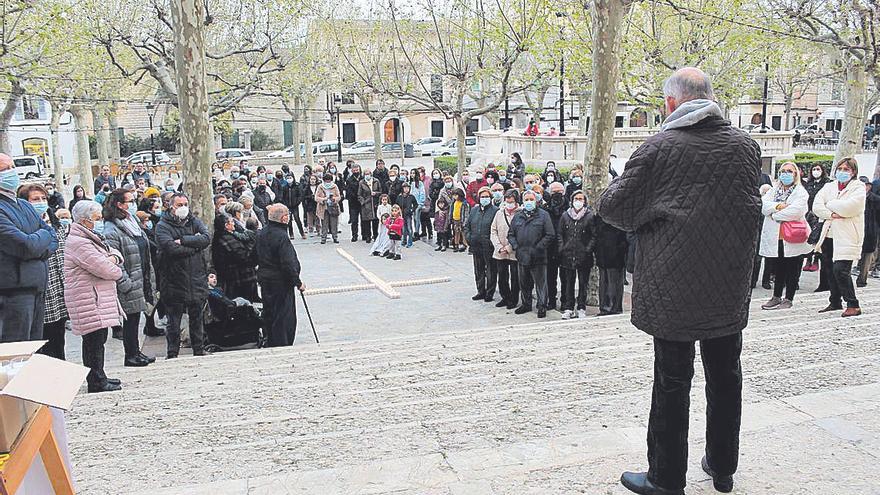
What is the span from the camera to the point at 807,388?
5.13 m

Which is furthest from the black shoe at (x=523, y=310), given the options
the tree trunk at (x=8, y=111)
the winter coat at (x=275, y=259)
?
the tree trunk at (x=8, y=111)

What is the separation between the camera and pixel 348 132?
62.8 m

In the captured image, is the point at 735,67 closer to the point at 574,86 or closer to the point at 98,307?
the point at 574,86

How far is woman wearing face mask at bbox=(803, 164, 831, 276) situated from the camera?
10.4m

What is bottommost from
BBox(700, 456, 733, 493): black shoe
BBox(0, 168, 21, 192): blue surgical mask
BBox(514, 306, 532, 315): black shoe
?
BBox(514, 306, 532, 315): black shoe

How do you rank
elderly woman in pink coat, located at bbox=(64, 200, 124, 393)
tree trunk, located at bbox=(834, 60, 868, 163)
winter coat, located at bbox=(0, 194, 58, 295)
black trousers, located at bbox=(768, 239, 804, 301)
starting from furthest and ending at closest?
tree trunk, located at bbox=(834, 60, 868, 163), black trousers, located at bbox=(768, 239, 804, 301), elderly woman in pink coat, located at bbox=(64, 200, 124, 393), winter coat, located at bbox=(0, 194, 58, 295)

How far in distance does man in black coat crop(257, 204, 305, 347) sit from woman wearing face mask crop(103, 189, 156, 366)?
1.41 m

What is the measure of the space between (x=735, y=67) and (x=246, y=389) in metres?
23.3

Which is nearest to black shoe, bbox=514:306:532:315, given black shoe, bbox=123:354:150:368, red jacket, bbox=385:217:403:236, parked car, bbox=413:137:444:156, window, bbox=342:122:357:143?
black shoe, bbox=123:354:150:368

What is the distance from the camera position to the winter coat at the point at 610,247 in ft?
32.5

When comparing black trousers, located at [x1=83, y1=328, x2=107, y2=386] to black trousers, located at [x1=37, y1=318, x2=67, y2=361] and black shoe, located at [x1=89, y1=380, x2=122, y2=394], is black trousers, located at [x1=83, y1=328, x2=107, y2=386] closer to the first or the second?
black shoe, located at [x1=89, y1=380, x2=122, y2=394]

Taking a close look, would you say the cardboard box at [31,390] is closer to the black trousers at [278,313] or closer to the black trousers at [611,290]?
the black trousers at [278,313]

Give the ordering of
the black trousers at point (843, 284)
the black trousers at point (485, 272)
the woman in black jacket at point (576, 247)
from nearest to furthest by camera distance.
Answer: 1. the black trousers at point (843, 284)
2. the woman in black jacket at point (576, 247)
3. the black trousers at point (485, 272)

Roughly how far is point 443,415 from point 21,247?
3.46 metres
